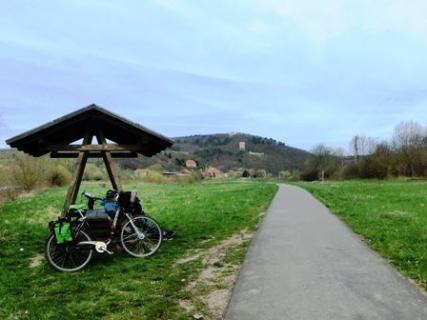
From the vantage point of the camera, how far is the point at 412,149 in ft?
236

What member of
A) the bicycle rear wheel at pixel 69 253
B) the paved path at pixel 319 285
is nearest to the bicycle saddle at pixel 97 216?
the bicycle rear wheel at pixel 69 253

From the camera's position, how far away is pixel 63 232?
856 cm

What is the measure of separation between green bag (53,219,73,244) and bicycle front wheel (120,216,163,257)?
116 cm

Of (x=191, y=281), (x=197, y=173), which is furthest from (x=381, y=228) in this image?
(x=197, y=173)

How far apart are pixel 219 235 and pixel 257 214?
590 cm

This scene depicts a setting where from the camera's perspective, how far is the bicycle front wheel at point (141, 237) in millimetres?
9516

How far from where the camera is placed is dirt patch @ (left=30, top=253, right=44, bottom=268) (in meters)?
9.19

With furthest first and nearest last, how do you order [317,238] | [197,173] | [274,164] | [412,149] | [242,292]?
1. [274,164]
2. [197,173]
3. [412,149]
4. [317,238]
5. [242,292]

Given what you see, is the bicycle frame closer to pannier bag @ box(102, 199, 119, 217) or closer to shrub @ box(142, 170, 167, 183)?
pannier bag @ box(102, 199, 119, 217)

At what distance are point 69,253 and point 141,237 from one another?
1.44 meters

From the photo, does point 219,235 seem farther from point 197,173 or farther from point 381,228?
point 197,173

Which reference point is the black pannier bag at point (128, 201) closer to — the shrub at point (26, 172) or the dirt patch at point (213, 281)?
the dirt patch at point (213, 281)

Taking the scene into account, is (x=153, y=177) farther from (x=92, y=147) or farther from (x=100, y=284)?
(x=100, y=284)

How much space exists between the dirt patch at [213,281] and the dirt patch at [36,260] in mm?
2692
